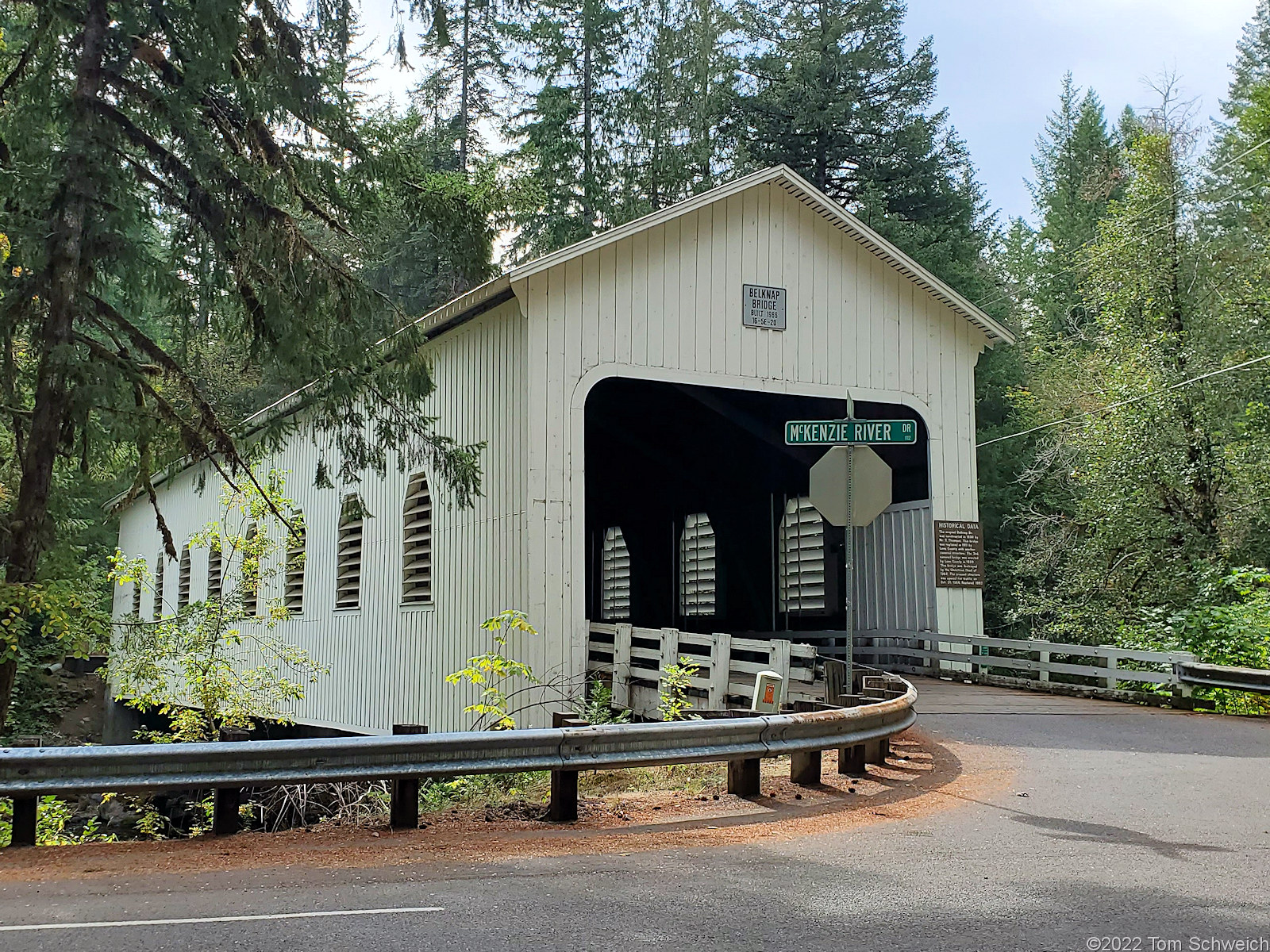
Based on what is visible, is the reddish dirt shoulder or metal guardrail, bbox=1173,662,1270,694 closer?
the reddish dirt shoulder

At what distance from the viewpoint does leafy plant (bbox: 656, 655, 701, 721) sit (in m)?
10.4

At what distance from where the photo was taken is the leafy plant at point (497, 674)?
966 centimetres

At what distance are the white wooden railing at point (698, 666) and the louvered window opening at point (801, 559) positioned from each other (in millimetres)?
6422

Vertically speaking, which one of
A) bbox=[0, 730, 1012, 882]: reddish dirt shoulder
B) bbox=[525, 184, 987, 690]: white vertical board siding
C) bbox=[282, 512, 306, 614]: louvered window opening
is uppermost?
bbox=[525, 184, 987, 690]: white vertical board siding

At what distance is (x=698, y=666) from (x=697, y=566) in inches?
503

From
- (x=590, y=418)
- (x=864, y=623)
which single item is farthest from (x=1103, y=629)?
(x=590, y=418)

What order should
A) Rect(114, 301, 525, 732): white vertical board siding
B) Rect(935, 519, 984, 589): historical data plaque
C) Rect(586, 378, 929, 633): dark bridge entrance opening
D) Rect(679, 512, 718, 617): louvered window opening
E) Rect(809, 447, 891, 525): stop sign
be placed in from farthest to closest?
1. Rect(679, 512, 718, 617): louvered window opening
2. Rect(586, 378, 929, 633): dark bridge entrance opening
3. Rect(935, 519, 984, 589): historical data plaque
4. Rect(114, 301, 525, 732): white vertical board siding
5. Rect(809, 447, 891, 525): stop sign

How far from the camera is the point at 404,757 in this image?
6.53 m

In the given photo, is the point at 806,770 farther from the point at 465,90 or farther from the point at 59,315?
the point at 465,90

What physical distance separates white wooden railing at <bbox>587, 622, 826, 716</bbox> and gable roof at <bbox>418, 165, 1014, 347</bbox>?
3951 millimetres

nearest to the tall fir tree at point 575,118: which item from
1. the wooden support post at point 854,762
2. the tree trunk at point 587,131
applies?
the tree trunk at point 587,131

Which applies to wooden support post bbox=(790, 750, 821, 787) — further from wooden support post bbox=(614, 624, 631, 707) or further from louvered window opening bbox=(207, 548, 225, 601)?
louvered window opening bbox=(207, 548, 225, 601)

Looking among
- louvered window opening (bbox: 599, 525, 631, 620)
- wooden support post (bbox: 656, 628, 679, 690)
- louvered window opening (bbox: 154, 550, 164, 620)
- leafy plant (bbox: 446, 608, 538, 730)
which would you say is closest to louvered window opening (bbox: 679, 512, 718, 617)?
louvered window opening (bbox: 599, 525, 631, 620)

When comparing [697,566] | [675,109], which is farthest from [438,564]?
[675,109]
